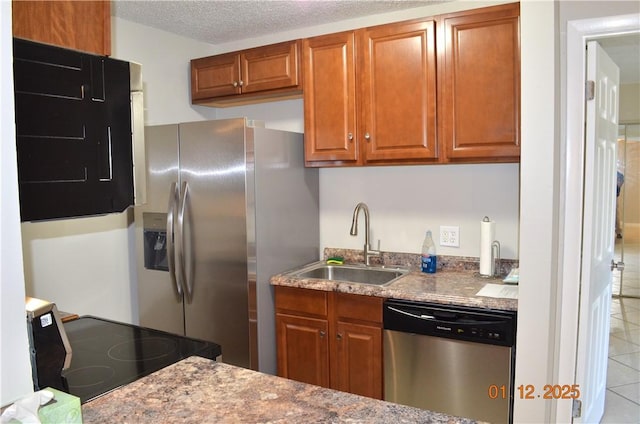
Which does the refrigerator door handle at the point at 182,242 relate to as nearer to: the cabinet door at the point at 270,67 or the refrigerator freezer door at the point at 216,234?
the refrigerator freezer door at the point at 216,234

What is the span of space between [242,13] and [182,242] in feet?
4.64

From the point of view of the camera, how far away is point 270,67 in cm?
308

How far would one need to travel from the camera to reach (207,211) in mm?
2838

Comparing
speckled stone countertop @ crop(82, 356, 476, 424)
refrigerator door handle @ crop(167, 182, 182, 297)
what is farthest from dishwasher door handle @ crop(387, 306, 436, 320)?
refrigerator door handle @ crop(167, 182, 182, 297)

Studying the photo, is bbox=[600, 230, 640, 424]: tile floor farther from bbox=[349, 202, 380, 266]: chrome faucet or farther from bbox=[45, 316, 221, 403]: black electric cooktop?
bbox=[45, 316, 221, 403]: black electric cooktop

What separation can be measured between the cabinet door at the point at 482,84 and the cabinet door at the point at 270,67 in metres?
0.93

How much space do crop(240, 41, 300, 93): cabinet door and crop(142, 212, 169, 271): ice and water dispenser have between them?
1.00 m

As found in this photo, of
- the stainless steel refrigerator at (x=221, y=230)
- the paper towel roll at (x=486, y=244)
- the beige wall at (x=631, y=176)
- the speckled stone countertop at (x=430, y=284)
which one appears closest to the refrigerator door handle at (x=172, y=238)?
the stainless steel refrigerator at (x=221, y=230)

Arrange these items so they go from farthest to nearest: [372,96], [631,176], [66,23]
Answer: [631,176]
[372,96]
[66,23]

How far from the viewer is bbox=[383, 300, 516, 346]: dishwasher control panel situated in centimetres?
219

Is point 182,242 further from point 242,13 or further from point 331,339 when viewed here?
point 242,13

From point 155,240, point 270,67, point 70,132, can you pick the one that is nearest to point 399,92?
point 270,67

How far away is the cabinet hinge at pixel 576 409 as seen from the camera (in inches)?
89.3

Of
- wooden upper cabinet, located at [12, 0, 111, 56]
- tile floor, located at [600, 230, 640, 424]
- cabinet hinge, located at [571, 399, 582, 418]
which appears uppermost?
wooden upper cabinet, located at [12, 0, 111, 56]
